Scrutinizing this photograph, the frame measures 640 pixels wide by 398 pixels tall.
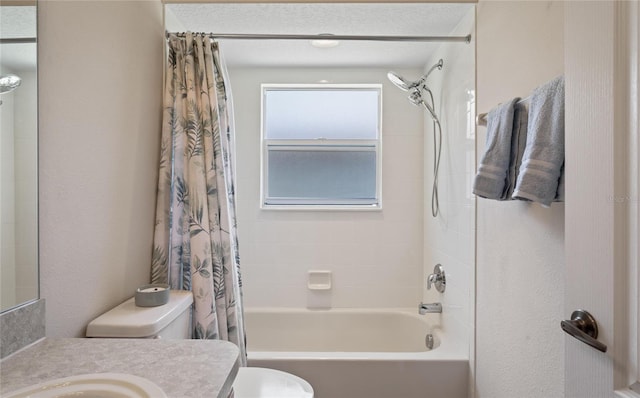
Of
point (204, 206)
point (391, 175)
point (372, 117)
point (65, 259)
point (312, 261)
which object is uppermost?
point (372, 117)

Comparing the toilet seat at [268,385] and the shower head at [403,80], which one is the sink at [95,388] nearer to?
the toilet seat at [268,385]

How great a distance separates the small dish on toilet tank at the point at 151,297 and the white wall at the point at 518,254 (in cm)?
132

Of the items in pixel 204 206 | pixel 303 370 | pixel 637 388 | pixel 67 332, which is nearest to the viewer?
pixel 637 388

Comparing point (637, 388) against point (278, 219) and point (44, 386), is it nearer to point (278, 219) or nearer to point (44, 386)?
point (44, 386)

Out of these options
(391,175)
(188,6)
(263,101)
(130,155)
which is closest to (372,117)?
(391,175)

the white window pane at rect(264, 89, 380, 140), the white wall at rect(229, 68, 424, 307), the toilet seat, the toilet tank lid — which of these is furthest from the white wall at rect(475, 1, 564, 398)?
the toilet tank lid

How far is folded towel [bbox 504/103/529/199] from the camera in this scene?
3.69 feet

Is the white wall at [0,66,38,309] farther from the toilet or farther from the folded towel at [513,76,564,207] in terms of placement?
the folded towel at [513,76,564,207]

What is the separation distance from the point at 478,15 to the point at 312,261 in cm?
181

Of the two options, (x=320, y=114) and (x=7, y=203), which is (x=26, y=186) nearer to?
(x=7, y=203)

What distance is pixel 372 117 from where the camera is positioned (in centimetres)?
267

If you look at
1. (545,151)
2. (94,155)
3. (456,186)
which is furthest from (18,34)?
(456,186)

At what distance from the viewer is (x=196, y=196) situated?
1.62 m

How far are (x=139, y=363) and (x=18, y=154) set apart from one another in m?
0.59
